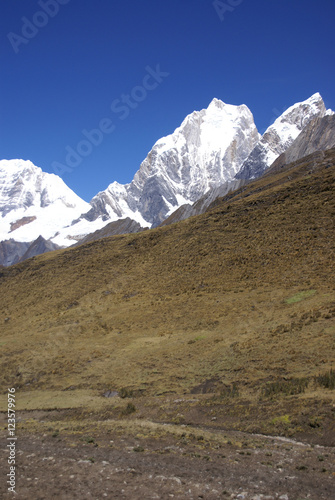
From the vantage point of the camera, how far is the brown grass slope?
17.5m

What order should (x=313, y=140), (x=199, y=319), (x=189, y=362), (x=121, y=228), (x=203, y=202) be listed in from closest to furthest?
(x=189, y=362)
(x=199, y=319)
(x=203, y=202)
(x=313, y=140)
(x=121, y=228)

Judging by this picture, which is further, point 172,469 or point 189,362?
point 189,362

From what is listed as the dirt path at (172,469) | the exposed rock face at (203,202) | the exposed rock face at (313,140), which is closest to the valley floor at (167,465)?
the dirt path at (172,469)

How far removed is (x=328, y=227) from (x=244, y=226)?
42.1 feet

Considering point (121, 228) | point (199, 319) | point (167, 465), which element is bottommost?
point (167, 465)

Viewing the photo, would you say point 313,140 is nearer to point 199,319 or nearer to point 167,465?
point 199,319

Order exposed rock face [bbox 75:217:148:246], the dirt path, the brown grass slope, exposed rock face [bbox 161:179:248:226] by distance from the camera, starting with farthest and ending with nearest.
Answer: exposed rock face [bbox 75:217:148:246] < exposed rock face [bbox 161:179:248:226] < the brown grass slope < the dirt path

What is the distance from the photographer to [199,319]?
33.0m

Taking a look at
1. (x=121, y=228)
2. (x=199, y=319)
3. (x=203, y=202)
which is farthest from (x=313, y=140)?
(x=199, y=319)

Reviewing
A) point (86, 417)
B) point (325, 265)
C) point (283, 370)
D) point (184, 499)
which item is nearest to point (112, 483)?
point (184, 499)

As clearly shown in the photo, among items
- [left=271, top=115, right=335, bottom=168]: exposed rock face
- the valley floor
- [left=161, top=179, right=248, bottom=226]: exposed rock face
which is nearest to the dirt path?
the valley floor

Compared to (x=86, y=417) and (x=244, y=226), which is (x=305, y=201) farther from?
(x=86, y=417)

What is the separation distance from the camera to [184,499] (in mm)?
8688

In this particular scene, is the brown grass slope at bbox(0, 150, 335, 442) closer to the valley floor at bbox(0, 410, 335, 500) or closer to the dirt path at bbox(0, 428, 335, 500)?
the valley floor at bbox(0, 410, 335, 500)
